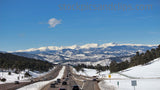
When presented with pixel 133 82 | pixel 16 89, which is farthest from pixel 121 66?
pixel 133 82

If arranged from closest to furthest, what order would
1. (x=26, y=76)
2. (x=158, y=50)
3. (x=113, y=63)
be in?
(x=26, y=76)
(x=113, y=63)
(x=158, y=50)

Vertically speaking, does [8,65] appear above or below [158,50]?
below

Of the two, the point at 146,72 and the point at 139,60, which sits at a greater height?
the point at 139,60

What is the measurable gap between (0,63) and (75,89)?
152042 millimetres

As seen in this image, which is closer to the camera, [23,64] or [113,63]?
[113,63]

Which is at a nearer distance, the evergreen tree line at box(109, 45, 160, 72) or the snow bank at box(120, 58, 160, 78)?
the snow bank at box(120, 58, 160, 78)

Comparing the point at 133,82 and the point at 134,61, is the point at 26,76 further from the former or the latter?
the point at 133,82

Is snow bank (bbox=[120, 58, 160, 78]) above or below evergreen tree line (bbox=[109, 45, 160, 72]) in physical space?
below

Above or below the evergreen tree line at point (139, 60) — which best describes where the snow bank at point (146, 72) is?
below

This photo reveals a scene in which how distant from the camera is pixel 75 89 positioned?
158ft

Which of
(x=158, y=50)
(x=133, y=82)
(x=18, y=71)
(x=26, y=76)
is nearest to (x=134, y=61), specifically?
(x=158, y=50)

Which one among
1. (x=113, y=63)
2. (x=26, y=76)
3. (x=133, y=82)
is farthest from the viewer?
(x=113, y=63)

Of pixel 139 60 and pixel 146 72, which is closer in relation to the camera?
pixel 146 72

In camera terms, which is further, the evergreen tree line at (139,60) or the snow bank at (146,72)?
the evergreen tree line at (139,60)
